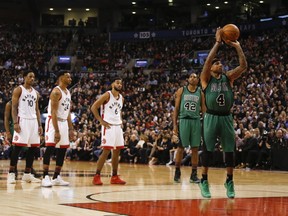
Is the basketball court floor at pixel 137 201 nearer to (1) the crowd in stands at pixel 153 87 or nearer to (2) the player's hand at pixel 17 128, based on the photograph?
(2) the player's hand at pixel 17 128

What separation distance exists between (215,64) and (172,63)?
26380mm

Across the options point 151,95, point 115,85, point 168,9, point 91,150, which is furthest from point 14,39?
point 115,85

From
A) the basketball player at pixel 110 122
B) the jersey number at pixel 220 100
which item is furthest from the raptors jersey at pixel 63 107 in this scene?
the jersey number at pixel 220 100

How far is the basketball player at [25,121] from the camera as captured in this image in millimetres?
9945

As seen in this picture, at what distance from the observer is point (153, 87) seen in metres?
30.1

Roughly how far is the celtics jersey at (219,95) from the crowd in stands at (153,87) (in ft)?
28.9

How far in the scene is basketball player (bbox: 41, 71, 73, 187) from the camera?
9375 millimetres

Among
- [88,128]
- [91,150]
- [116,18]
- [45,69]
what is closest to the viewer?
[91,150]

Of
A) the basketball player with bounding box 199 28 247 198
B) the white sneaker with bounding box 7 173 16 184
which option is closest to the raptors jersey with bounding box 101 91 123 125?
the white sneaker with bounding box 7 173 16 184

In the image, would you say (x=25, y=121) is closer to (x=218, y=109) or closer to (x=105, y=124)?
(x=105, y=124)

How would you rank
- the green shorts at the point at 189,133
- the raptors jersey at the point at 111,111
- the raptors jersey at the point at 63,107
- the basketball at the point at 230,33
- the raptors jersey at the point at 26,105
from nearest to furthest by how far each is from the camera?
the basketball at the point at 230,33 → the raptors jersey at the point at 63,107 → the raptors jersey at the point at 111,111 → the raptors jersey at the point at 26,105 → the green shorts at the point at 189,133

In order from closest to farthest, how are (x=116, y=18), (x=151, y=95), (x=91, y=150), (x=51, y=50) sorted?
(x=91, y=150) < (x=151, y=95) < (x=51, y=50) < (x=116, y=18)

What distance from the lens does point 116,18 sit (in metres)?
44.1

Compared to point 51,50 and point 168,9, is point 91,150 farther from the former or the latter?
point 168,9
